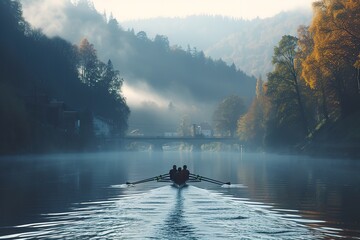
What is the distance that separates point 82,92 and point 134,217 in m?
143

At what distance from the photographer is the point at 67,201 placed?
30.7 m

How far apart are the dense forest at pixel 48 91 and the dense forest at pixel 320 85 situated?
4218cm

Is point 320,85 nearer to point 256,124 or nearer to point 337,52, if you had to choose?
point 337,52

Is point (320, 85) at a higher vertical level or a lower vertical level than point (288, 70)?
lower

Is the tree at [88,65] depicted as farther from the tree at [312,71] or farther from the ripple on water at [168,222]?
the ripple on water at [168,222]

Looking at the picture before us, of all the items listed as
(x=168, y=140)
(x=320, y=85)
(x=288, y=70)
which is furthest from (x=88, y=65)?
(x=320, y=85)

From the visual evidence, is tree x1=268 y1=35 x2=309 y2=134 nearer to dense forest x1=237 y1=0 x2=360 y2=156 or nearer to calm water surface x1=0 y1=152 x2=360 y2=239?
dense forest x1=237 y1=0 x2=360 y2=156

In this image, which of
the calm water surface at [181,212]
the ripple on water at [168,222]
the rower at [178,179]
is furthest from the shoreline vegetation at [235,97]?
the ripple on water at [168,222]

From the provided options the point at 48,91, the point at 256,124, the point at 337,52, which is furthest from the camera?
the point at 256,124

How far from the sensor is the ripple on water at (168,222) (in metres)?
19.5

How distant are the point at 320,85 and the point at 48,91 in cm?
6922

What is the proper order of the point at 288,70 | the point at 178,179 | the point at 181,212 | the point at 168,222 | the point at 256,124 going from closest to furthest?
the point at 168,222 → the point at 181,212 → the point at 178,179 → the point at 288,70 → the point at 256,124

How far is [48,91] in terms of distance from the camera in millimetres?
131250

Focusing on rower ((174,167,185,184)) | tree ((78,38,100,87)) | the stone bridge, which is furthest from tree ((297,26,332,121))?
tree ((78,38,100,87))
